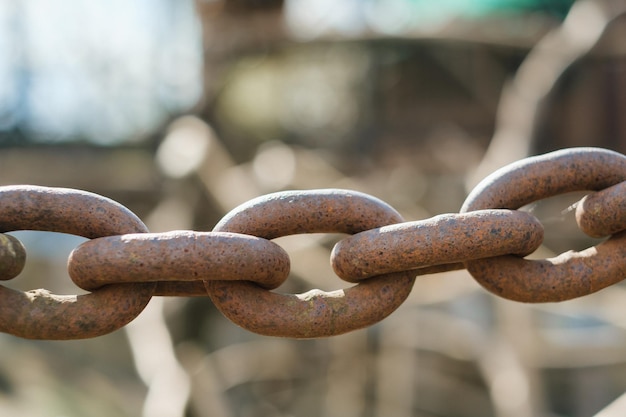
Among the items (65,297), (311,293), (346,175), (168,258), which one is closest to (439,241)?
(311,293)

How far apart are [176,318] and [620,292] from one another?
5.01 ft

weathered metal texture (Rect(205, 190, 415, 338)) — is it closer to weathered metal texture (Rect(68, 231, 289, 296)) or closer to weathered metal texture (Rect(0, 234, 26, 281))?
weathered metal texture (Rect(68, 231, 289, 296))

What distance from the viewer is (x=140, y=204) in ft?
13.1

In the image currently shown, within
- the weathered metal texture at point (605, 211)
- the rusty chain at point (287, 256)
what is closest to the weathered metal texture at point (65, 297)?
the rusty chain at point (287, 256)

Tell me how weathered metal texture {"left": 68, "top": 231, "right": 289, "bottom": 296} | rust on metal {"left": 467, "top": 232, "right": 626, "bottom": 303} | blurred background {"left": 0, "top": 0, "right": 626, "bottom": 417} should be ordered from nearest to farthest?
weathered metal texture {"left": 68, "top": 231, "right": 289, "bottom": 296} → rust on metal {"left": 467, "top": 232, "right": 626, "bottom": 303} → blurred background {"left": 0, "top": 0, "right": 626, "bottom": 417}

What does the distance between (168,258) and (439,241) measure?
0.28 meters

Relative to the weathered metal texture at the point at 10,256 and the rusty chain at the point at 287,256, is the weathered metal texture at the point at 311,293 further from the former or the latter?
the weathered metal texture at the point at 10,256

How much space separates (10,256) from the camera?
68 cm

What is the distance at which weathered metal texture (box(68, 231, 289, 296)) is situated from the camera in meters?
0.63

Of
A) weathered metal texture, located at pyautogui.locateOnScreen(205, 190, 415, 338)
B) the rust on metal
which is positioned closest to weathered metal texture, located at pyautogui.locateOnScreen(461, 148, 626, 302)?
the rust on metal

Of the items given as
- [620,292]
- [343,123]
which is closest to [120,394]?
[620,292]

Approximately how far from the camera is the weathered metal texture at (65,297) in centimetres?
66

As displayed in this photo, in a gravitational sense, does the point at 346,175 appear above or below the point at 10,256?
above

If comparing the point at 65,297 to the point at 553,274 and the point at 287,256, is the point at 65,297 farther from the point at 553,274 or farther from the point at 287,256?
the point at 553,274
